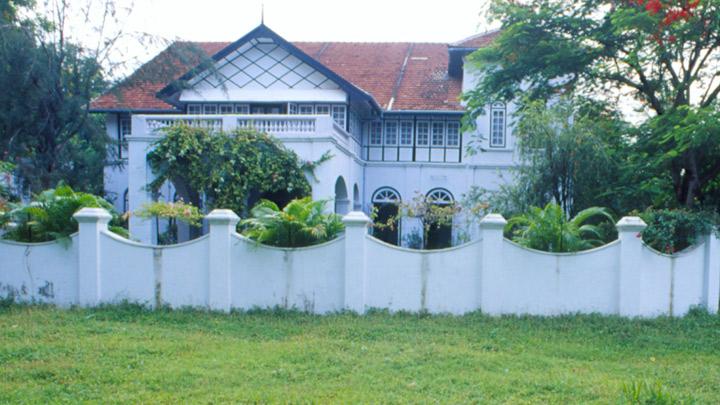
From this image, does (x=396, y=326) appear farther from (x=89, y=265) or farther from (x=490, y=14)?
(x=490, y=14)

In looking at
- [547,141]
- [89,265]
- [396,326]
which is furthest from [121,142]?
[396,326]

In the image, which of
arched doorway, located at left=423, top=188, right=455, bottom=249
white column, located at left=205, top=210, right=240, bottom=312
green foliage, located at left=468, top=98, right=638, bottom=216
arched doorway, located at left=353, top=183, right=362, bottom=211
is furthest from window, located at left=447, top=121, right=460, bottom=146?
white column, located at left=205, top=210, right=240, bottom=312

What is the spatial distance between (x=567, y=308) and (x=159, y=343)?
566 cm

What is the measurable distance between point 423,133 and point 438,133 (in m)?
0.52

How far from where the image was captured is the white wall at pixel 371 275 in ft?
28.7

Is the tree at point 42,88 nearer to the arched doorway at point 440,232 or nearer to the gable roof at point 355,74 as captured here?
the gable roof at point 355,74

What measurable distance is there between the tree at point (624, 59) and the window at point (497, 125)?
668 centimetres

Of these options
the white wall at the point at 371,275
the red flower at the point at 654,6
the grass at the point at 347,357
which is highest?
the red flower at the point at 654,6

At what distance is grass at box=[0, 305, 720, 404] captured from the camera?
541 centimetres

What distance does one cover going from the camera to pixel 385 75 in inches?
879

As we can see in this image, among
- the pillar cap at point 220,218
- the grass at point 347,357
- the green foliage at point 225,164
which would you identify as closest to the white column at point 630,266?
the grass at point 347,357

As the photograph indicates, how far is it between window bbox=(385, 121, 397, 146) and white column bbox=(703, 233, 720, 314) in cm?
1299

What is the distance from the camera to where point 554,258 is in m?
8.80

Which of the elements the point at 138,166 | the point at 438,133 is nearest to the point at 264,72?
A: the point at 138,166
